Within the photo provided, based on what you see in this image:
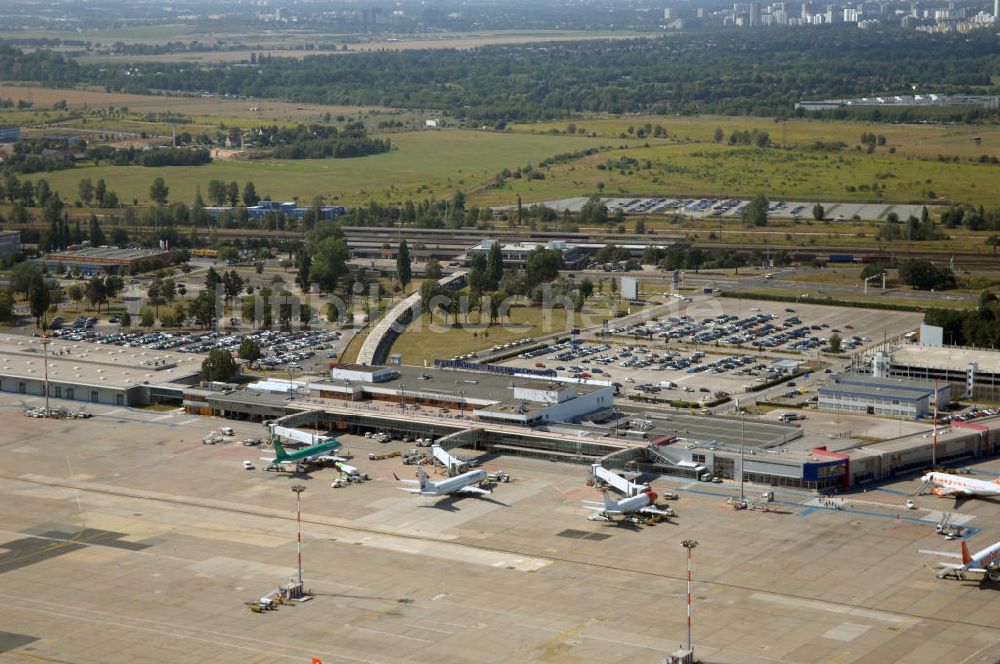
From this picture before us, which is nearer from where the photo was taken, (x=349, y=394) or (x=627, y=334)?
(x=349, y=394)

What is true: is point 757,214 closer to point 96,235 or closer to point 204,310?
point 96,235

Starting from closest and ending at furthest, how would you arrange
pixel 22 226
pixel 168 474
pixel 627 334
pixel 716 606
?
pixel 716 606 < pixel 168 474 < pixel 627 334 < pixel 22 226

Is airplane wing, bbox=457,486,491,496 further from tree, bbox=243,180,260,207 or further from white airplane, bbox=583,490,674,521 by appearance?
tree, bbox=243,180,260,207

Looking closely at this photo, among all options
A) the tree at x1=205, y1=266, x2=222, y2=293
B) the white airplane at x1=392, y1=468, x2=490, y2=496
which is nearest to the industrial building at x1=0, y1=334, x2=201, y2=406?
the tree at x1=205, y1=266, x2=222, y2=293

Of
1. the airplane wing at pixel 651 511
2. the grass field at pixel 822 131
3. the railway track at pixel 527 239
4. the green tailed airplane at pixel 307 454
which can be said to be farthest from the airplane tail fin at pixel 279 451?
the grass field at pixel 822 131

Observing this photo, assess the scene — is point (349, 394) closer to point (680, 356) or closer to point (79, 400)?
point (79, 400)

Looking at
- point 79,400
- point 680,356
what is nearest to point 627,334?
point 680,356

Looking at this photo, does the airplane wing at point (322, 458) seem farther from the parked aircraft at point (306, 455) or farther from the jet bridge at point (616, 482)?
the jet bridge at point (616, 482)
